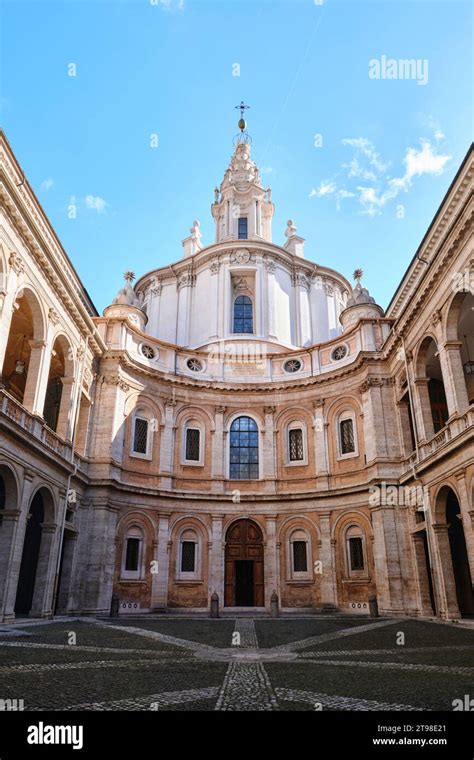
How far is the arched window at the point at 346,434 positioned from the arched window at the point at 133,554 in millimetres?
11872

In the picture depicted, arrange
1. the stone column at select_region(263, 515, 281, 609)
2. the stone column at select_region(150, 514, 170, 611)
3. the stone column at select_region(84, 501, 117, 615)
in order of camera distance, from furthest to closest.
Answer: the stone column at select_region(263, 515, 281, 609) → the stone column at select_region(150, 514, 170, 611) → the stone column at select_region(84, 501, 117, 615)

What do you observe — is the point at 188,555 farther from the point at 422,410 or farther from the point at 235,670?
the point at 235,670

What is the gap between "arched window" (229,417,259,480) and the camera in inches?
1240

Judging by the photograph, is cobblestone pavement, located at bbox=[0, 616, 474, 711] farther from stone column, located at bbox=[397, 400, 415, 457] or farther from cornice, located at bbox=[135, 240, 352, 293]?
cornice, located at bbox=[135, 240, 352, 293]

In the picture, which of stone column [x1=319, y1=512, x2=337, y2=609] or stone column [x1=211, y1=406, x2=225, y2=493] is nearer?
stone column [x1=319, y1=512, x2=337, y2=609]

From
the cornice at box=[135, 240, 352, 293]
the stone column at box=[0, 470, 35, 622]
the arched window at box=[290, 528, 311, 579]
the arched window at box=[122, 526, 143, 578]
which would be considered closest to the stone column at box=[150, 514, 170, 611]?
the arched window at box=[122, 526, 143, 578]

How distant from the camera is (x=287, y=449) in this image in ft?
103

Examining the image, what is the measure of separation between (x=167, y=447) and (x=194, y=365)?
19.2 ft

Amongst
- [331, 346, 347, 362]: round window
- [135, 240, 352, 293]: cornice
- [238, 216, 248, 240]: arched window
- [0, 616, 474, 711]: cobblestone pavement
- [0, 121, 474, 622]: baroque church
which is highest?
[238, 216, 248, 240]: arched window

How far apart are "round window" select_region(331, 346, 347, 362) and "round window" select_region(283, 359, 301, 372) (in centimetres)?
237

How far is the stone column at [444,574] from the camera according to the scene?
20.9 m
